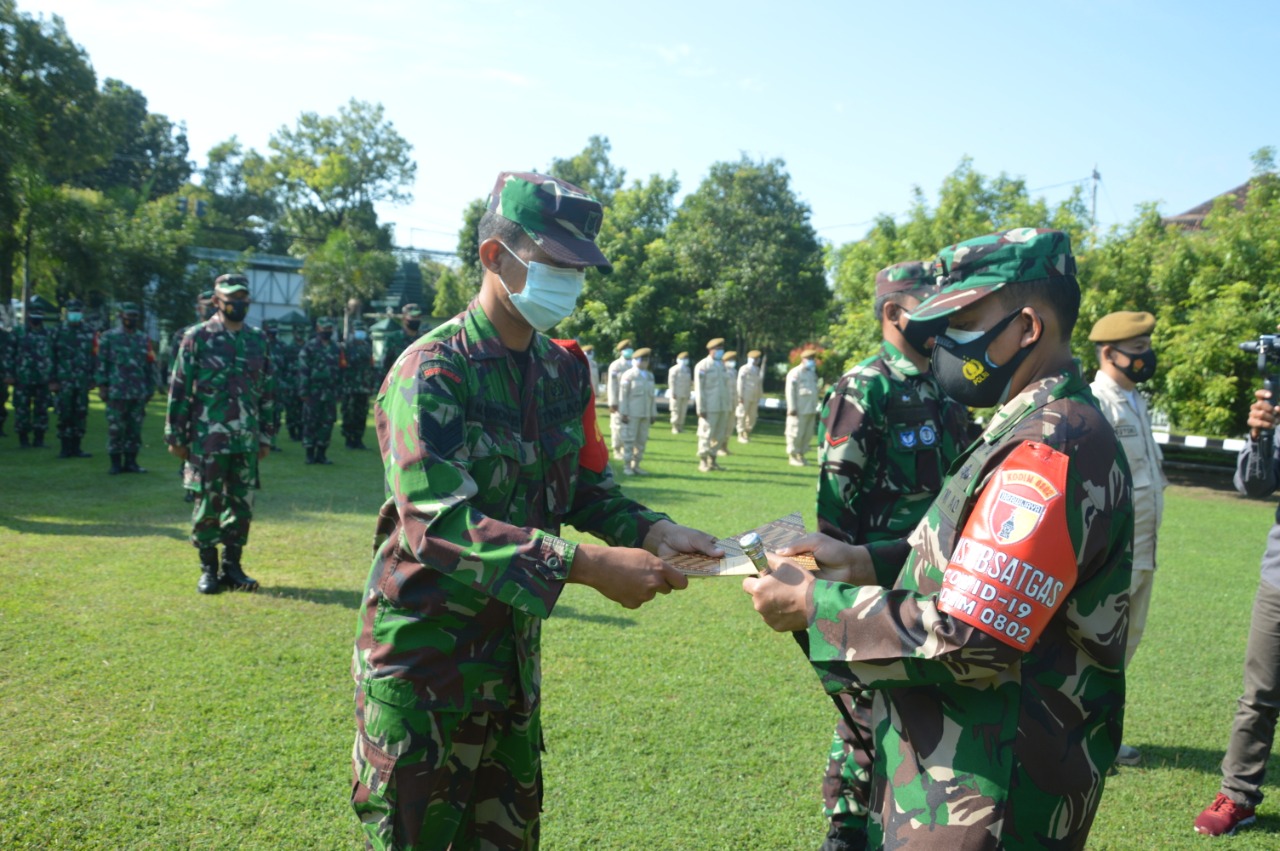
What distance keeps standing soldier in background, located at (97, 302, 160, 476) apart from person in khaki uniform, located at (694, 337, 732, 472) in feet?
29.6

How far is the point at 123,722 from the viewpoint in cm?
447

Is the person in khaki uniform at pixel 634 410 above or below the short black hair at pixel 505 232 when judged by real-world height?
below

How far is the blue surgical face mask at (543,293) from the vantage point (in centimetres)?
250

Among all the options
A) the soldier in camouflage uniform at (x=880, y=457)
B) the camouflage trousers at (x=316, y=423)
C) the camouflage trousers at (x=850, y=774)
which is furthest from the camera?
the camouflage trousers at (x=316, y=423)

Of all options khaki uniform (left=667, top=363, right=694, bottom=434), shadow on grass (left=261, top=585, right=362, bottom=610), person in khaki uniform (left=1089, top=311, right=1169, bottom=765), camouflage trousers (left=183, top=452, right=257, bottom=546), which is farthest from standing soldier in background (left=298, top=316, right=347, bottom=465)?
person in khaki uniform (left=1089, top=311, right=1169, bottom=765)

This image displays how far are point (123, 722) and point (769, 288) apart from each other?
26.7 meters

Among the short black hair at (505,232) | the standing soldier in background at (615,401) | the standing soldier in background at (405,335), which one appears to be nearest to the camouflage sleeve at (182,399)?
the short black hair at (505,232)

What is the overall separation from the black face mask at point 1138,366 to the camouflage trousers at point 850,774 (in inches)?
105

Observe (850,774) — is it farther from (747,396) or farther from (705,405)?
(747,396)

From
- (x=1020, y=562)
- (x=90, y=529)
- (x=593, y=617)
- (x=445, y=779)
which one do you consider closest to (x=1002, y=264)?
(x=1020, y=562)

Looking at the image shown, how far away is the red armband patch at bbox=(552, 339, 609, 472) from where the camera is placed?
2852 mm

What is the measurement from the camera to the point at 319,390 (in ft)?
47.2

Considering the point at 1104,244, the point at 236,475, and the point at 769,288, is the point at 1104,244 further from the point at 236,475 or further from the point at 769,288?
the point at 236,475

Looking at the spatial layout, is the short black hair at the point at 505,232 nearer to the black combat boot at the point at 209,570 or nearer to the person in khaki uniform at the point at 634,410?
the black combat boot at the point at 209,570
